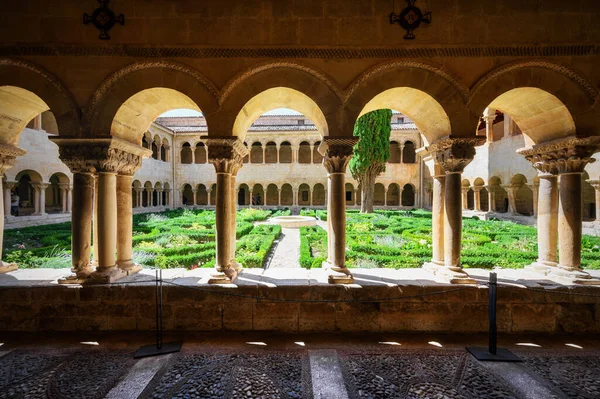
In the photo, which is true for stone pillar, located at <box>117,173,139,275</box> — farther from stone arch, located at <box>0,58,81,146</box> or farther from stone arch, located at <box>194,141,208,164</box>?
stone arch, located at <box>194,141,208,164</box>

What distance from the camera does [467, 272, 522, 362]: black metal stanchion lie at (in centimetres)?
351

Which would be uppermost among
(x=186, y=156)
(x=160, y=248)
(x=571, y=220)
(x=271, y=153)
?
(x=271, y=153)

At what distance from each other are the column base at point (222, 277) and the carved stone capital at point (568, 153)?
5.16 meters

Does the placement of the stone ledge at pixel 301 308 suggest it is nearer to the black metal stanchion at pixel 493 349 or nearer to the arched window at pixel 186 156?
the black metal stanchion at pixel 493 349

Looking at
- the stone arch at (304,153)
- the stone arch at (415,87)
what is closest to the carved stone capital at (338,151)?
the stone arch at (415,87)

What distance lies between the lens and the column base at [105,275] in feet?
13.9

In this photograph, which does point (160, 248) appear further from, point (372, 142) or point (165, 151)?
point (165, 151)

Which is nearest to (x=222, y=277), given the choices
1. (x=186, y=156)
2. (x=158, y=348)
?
(x=158, y=348)

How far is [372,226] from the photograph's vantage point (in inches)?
487

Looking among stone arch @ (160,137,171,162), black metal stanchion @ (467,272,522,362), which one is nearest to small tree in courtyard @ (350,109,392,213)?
stone arch @ (160,137,171,162)

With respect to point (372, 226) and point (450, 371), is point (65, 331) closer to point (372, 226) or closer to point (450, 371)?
point (450, 371)

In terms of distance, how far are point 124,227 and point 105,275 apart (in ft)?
2.84

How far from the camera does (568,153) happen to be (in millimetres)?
4422

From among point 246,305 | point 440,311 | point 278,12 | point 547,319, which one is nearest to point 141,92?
point 278,12
